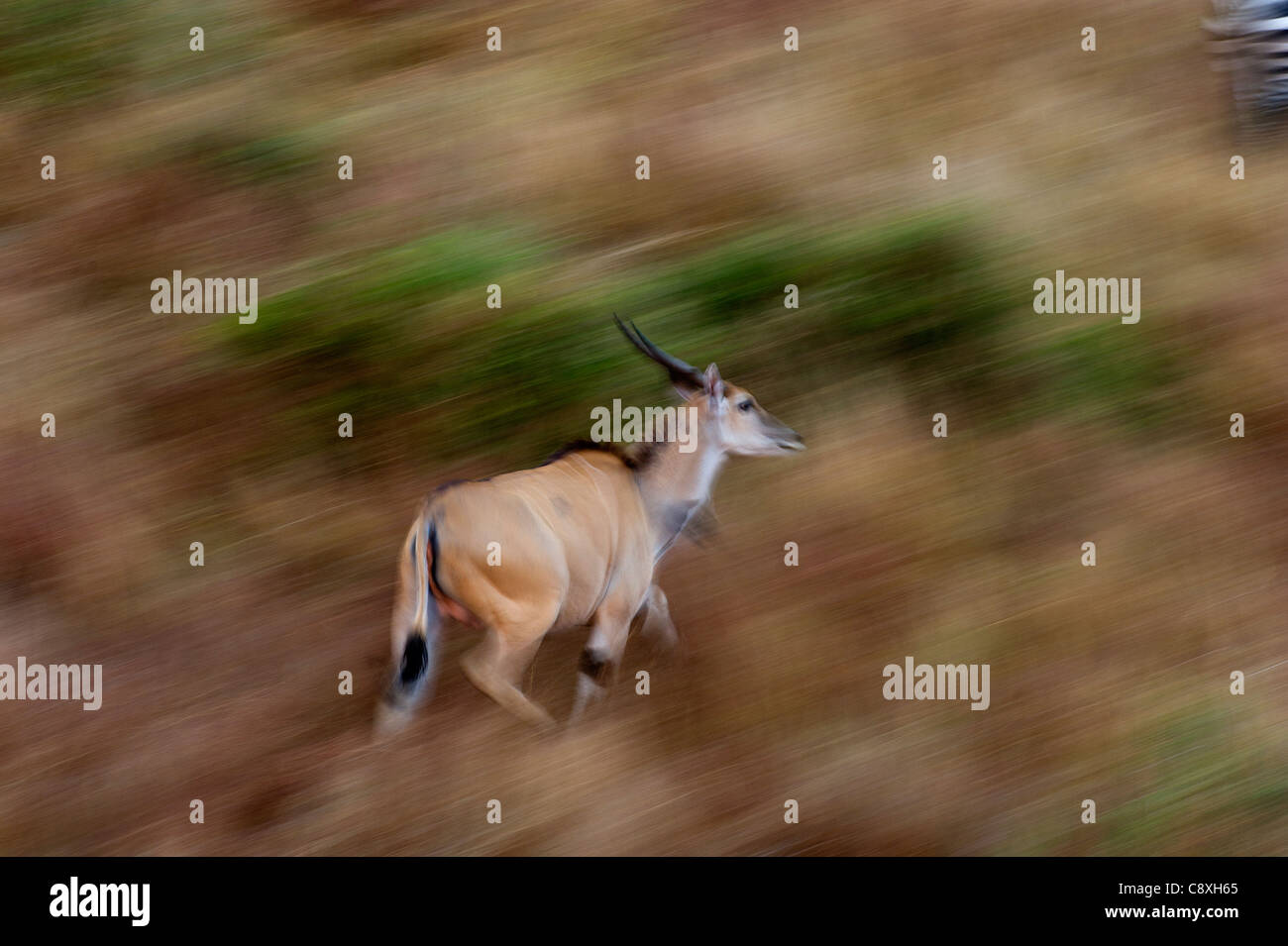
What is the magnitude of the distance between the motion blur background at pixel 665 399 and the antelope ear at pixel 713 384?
2.70ft

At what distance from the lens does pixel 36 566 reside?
254 inches

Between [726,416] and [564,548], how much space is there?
36.0 inches

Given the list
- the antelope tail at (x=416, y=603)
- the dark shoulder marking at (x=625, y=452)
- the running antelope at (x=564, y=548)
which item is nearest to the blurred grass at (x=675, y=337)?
the dark shoulder marking at (x=625, y=452)

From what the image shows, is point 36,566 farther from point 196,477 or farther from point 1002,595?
point 1002,595

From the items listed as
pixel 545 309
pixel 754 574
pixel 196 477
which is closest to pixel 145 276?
pixel 196 477

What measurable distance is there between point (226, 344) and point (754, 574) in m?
2.83

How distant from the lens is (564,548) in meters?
5.28

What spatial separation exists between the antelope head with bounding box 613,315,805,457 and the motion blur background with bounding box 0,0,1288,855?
67 cm

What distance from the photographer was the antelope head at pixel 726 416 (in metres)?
5.69
